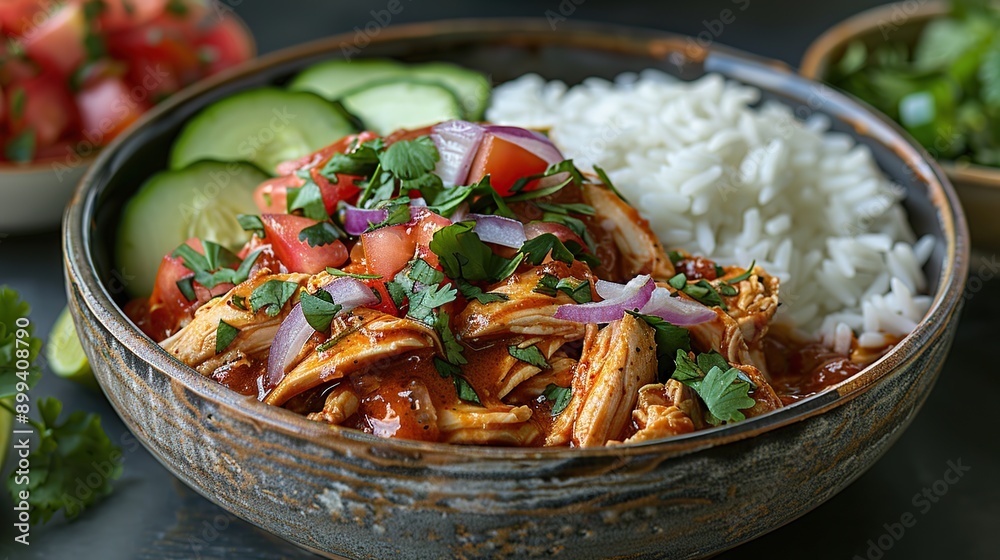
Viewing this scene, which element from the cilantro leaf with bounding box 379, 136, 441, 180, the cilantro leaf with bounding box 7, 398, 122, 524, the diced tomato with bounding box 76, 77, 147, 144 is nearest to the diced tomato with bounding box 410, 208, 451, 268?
the cilantro leaf with bounding box 379, 136, 441, 180

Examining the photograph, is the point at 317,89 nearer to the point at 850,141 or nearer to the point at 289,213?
the point at 289,213

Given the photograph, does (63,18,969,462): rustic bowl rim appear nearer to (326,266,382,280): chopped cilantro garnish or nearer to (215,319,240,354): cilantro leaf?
(215,319,240,354): cilantro leaf

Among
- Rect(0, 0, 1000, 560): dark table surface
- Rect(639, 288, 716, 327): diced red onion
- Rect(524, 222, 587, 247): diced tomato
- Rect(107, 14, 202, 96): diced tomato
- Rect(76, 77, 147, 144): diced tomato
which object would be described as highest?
Rect(524, 222, 587, 247): diced tomato

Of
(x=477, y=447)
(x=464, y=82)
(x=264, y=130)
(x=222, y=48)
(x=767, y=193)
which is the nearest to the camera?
(x=477, y=447)

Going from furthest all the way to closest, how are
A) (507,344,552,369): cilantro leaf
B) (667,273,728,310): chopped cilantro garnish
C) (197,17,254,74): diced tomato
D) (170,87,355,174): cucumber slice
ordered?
(197,17,254,74): diced tomato, (170,87,355,174): cucumber slice, (667,273,728,310): chopped cilantro garnish, (507,344,552,369): cilantro leaf

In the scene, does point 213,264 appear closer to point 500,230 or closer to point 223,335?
point 223,335

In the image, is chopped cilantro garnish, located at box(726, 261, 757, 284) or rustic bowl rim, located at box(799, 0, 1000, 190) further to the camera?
rustic bowl rim, located at box(799, 0, 1000, 190)

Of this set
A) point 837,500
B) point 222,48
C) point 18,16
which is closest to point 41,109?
point 18,16
